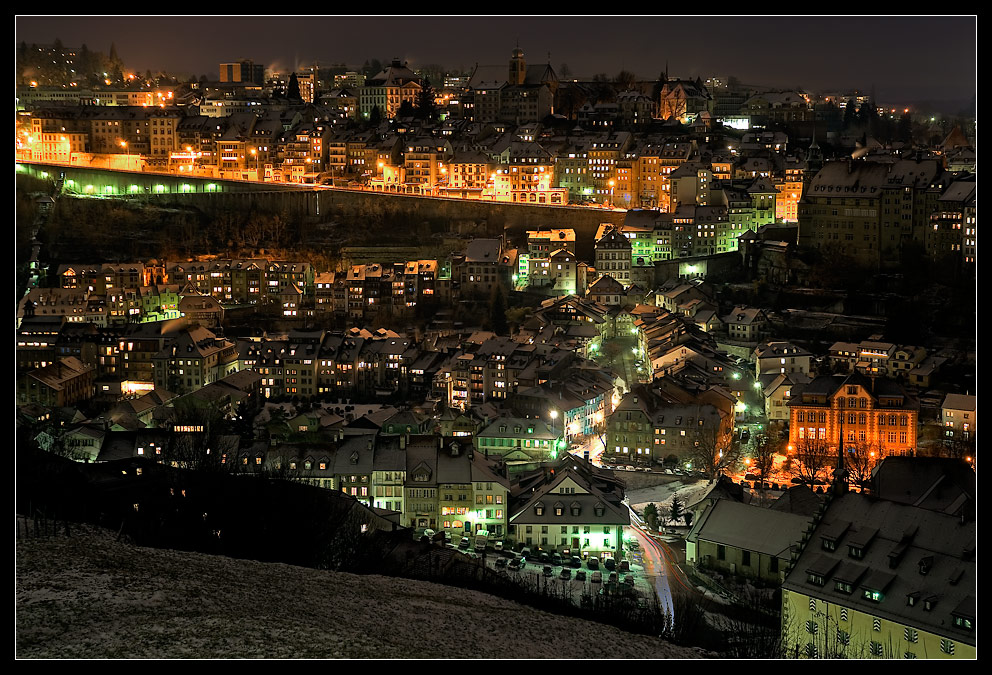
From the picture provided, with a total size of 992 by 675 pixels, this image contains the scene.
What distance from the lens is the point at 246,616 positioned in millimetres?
6746

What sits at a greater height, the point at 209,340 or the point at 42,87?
the point at 42,87

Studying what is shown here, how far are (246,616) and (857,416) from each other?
28.6 ft

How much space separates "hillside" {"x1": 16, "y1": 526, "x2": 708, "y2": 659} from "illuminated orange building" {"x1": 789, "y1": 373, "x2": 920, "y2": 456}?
6797 mm

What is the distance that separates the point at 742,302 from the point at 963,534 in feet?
37.7

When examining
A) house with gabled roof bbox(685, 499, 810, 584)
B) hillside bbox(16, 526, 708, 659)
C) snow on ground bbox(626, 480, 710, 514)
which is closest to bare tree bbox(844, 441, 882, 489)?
snow on ground bbox(626, 480, 710, 514)

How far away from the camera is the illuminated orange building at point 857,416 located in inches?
541

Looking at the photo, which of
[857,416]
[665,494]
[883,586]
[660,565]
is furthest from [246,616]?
[857,416]

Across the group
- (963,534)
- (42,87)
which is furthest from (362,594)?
(42,87)

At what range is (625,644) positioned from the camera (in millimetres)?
7059

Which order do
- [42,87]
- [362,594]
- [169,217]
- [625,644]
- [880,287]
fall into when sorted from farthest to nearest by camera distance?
[42,87], [169,217], [880,287], [362,594], [625,644]

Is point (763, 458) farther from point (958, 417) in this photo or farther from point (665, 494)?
point (958, 417)

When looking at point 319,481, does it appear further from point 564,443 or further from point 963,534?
point 963,534

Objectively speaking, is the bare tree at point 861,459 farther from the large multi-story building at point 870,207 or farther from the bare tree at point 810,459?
the large multi-story building at point 870,207

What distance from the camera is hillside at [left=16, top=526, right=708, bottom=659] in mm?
6277
